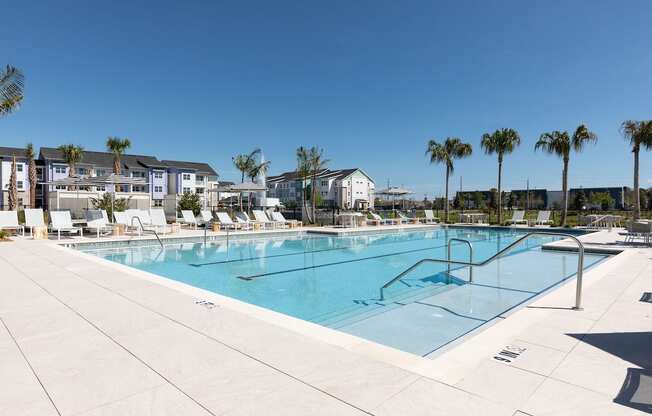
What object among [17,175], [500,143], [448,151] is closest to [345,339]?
[500,143]

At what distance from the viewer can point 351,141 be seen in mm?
38062

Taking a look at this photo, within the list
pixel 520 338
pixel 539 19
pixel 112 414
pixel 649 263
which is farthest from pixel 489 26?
pixel 112 414

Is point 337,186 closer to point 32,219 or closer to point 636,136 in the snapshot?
point 636,136

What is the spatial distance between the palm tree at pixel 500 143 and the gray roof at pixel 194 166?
131ft

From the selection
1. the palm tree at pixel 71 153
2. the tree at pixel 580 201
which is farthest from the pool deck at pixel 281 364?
the tree at pixel 580 201

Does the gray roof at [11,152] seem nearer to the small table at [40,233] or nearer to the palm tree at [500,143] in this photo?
the small table at [40,233]

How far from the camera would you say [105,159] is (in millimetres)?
43719

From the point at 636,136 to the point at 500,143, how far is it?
622cm

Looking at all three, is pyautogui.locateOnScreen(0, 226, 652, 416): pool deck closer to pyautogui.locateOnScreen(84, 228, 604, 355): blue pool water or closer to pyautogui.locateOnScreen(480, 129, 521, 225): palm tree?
pyautogui.locateOnScreen(84, 228, 604, 355): blue pool water

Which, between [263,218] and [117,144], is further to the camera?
[117,144]

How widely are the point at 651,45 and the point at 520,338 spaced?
14668mm

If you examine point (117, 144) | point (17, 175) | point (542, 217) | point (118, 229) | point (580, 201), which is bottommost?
point (118, 229)

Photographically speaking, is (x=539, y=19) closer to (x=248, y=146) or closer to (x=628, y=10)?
(x=628, y=10)

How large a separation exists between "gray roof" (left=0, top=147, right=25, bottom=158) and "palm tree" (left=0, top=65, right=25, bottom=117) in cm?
3466
